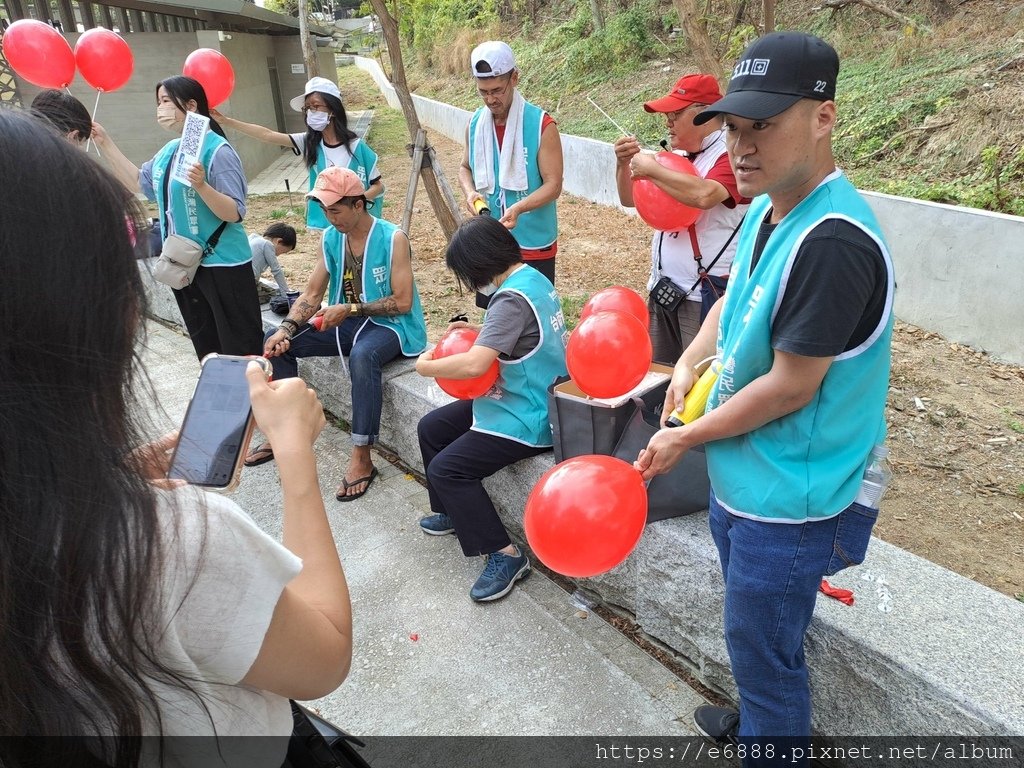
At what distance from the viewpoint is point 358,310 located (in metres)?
3.69

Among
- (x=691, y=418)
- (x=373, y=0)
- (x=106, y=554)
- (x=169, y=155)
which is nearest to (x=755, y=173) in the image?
(x=691, y=418)

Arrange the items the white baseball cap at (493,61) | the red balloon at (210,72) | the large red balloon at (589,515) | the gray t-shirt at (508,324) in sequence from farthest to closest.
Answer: the red balloon at (210,72), the white baseball cap at (493,61), the gray t-shirt at (508,324), the large red balloon at (589,515)

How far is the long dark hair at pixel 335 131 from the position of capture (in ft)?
15.5

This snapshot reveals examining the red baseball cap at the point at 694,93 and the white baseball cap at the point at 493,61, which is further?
the white baseball cap at the point at 493,61

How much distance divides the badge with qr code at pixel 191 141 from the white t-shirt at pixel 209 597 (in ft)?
10.5

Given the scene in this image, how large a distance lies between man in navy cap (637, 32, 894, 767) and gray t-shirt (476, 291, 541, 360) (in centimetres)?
100

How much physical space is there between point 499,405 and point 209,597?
195cm

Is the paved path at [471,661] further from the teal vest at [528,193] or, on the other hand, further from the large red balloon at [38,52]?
the large red balloon at [38,52]

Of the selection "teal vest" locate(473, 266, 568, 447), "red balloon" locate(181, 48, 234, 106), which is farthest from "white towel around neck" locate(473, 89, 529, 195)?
"red balloon" locate(181, 48, 234, 106)

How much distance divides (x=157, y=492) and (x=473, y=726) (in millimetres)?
1704

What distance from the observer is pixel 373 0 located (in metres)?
5.34

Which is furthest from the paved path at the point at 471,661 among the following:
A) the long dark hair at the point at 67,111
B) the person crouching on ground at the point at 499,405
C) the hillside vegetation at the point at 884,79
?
the hillside vegetation at the point at 884,79

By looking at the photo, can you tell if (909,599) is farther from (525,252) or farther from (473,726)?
(525,252)

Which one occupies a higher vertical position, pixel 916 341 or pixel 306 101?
pixel 306 101
